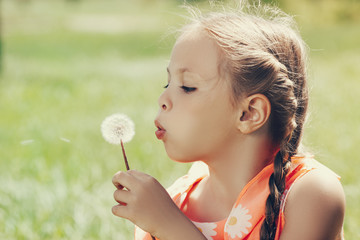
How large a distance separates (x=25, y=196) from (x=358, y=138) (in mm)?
2705

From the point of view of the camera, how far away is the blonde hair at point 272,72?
1679mm

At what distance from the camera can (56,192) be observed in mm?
3180

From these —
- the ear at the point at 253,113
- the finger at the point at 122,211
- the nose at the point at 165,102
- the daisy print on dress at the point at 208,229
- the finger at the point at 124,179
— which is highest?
the ear at the point at 253,113

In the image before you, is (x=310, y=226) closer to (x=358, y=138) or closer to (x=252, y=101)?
(x=252, y=101)

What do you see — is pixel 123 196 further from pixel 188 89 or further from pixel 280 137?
pixel 280 137

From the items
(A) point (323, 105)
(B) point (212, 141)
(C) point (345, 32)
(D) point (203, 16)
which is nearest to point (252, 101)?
(B) point (212, 141)

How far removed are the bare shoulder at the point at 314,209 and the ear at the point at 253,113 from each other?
225mm

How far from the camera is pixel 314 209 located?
1578 millimetres

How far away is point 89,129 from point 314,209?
10.8 ft

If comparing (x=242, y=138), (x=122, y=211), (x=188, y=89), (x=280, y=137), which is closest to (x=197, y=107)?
(x=188, y=89)

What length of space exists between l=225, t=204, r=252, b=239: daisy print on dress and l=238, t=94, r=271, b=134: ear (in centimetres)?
25

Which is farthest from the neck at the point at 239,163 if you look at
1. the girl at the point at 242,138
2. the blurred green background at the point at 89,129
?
the blurred green background at the point at 89,129

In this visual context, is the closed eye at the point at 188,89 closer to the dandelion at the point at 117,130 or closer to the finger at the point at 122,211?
the dandelion at the point at 117,130

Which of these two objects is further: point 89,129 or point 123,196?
point 89,129
